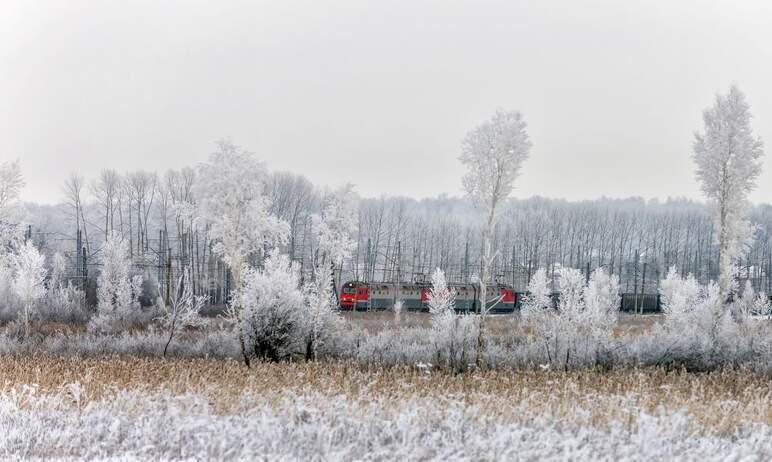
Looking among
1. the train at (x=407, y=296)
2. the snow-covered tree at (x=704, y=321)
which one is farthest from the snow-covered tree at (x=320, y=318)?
the train at (x=407, y=296)

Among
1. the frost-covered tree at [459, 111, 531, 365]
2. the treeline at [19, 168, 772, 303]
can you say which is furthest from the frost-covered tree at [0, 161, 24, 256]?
the frost-covered tree at [459, 111, 531, 365]

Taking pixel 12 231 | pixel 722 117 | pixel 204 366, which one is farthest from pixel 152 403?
pixel 12 231

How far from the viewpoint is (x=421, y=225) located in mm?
74562

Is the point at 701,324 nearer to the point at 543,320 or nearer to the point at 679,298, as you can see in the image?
the point at 679,298

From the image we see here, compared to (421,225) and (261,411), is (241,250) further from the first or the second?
(421,225)

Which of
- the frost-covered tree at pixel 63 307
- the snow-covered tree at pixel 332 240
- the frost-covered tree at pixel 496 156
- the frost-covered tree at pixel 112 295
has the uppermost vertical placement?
the frost-covered tree at pixel 496 156

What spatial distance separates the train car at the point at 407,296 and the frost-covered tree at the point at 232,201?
2635 centimetres

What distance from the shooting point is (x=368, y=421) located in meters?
7.95

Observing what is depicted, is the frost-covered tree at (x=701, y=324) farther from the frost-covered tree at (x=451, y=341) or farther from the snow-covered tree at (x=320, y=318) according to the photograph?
the snow-covered tree at (x=320, y=318)

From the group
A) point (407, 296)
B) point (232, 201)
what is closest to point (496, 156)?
point (232, 201)

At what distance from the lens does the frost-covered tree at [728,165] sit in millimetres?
22250

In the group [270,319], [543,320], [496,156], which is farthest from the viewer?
[543,320]

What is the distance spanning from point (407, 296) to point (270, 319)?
28.0m

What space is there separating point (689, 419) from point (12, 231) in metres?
37.3
